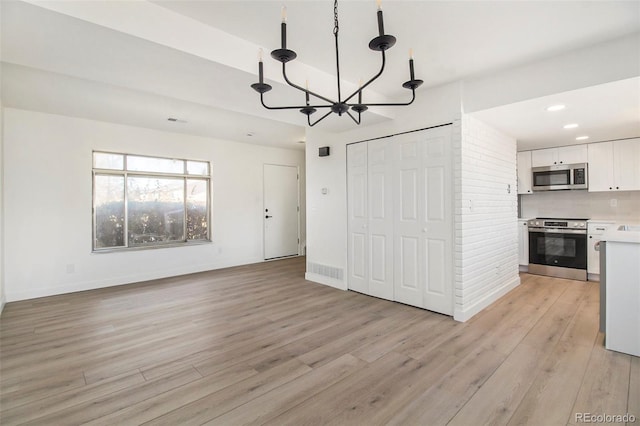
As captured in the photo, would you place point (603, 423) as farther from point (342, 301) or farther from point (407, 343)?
point (342, 301)

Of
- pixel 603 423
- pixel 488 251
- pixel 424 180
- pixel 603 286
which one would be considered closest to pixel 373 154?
pixel 424 180

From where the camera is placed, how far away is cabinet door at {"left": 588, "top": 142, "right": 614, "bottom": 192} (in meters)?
4.68

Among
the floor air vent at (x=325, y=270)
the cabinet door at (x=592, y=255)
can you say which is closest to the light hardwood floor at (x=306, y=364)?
the floor air vent at (x=325, y=270)

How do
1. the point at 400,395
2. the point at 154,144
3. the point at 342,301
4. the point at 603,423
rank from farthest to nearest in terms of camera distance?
the point at 154,144 < the point at 342,301 < the point at 400,395 < the point at 603,423

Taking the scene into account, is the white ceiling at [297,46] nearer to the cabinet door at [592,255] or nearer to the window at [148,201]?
the window at [148,201]

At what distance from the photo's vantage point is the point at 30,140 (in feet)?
13.8

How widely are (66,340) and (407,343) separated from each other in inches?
125

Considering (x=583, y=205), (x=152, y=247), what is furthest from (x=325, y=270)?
(x=583, y=205)

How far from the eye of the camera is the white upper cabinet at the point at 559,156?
16.1ft

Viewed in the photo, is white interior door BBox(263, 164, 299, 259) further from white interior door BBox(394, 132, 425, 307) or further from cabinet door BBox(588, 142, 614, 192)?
cabinet door BBox(588, 142, 614, 192)

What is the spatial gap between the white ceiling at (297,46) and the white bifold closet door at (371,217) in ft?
2.42

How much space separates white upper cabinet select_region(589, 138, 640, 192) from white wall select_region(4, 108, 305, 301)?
6.67 meters

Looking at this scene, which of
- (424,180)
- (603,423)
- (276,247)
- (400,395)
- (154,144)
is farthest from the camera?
(276,247)

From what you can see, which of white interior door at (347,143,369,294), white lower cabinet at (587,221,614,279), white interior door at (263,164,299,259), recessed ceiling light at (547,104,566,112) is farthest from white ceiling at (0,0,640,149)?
white interior door at (263,164,299,259)
